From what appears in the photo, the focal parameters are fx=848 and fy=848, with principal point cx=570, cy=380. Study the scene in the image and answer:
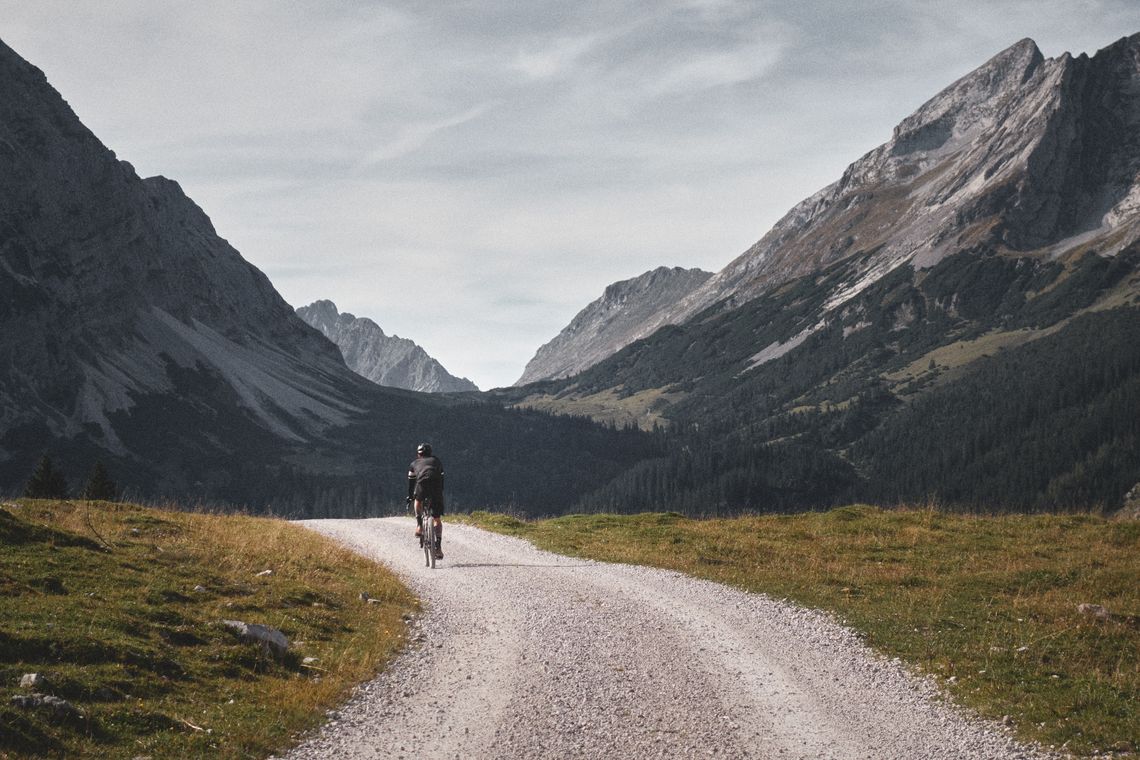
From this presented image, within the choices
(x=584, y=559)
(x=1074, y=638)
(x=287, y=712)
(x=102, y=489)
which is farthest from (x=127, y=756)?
(x=102, y=489)

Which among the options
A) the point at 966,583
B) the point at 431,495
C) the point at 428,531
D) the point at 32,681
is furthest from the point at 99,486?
the point at 966,583

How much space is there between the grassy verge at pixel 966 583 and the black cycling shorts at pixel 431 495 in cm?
630

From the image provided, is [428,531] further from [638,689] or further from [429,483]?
[638,689]

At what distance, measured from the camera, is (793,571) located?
2722 centimetres

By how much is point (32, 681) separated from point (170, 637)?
400 cm

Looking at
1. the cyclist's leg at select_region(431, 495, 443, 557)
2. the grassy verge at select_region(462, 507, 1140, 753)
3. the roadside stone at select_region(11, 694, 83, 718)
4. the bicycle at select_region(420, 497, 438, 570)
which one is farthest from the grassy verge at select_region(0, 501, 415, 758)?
the grassy verge at select_region(462, 507, 1140, 753)

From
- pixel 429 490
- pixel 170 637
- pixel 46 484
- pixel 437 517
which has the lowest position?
pixel 170 637

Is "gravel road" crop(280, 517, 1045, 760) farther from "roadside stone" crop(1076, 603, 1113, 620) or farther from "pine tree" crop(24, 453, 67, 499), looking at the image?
"pine tree" crop(24, 453, 67, 499)

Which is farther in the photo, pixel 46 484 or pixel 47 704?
pixel 46 484

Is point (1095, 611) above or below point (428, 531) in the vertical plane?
below

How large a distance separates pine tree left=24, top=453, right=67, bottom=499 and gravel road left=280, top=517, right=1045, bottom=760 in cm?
3541

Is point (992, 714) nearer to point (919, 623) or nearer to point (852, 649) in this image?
point (852, 649)

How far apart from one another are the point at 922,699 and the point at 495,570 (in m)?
14.8

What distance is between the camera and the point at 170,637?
15703mm
